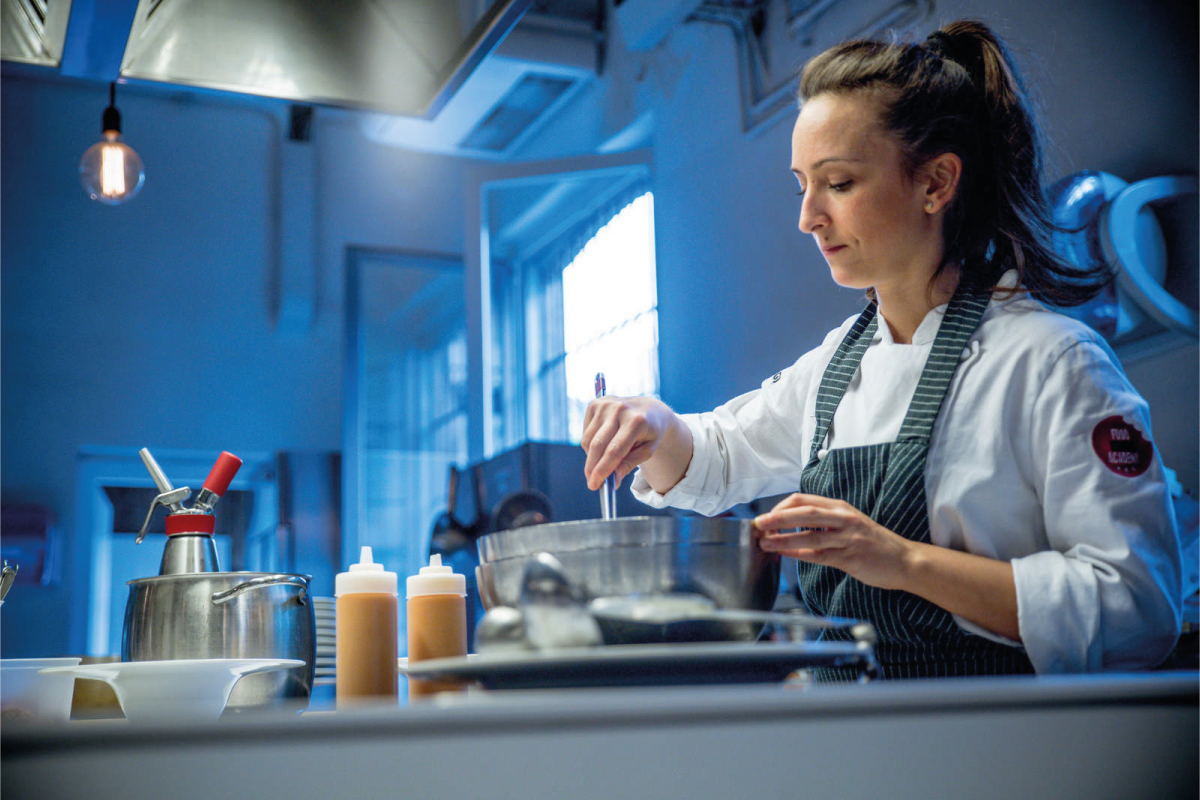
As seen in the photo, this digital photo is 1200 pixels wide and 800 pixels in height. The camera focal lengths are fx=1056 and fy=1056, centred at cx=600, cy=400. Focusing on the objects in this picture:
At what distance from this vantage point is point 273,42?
1628 mm

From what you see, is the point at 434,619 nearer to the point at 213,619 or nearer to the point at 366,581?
the point at 366,581

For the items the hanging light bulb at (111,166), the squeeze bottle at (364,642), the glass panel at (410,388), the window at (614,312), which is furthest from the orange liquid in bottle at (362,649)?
the glass panel at (410,388)

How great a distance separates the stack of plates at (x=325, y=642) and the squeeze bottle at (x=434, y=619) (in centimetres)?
45

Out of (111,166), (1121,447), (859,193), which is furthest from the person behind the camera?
(111,166)

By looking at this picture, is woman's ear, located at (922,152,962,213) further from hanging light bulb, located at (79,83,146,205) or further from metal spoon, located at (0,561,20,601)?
hanging light bulb, located at (79,83,146,205)

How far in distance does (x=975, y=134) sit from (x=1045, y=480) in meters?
0.44

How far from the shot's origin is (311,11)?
1.62 meters

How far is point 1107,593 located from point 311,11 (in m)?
1.37

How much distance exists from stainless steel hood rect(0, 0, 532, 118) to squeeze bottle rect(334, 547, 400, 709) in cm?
92

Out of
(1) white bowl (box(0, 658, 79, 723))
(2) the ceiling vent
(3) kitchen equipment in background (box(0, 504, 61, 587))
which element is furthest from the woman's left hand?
(3) kitchen equipment in background (box(0, 504, 61, 587))

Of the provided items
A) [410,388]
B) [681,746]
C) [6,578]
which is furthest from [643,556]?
[410,388]

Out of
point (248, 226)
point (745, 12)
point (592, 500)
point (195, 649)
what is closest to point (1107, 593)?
point (195, 649)

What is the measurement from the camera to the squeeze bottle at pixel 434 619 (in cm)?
96

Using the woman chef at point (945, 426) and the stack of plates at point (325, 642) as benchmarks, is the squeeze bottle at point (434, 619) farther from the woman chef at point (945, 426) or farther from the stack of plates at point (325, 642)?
the stack of plates at point (325, 642)
